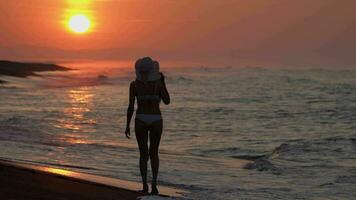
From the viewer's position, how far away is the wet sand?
7.49 meters

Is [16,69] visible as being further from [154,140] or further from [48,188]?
[154,140]

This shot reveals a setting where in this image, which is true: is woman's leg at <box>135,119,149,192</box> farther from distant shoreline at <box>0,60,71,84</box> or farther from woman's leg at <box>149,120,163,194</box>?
distant shoreline at <box>0,60,71,84</box>

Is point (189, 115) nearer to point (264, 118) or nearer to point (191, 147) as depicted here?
point (264, 118)

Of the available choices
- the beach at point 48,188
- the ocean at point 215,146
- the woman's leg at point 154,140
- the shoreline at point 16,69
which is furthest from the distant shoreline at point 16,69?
the woman's leg at point 154,140

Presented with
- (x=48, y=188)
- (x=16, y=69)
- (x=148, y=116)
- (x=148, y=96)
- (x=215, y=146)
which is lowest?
(x=215, y=146)

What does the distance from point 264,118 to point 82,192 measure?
66.6 feet

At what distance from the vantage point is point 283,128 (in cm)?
2372

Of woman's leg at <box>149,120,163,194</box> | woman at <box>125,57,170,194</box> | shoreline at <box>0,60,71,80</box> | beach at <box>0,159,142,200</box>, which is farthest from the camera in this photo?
shoreline at <box>0,60,71,80</box>

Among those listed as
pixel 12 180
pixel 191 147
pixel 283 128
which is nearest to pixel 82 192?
pixel 12 180

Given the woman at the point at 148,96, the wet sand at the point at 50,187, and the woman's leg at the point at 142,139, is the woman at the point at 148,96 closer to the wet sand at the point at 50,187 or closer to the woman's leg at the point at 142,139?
the woman's leg at the point at 142,139

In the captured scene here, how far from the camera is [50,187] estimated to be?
26.3 ft

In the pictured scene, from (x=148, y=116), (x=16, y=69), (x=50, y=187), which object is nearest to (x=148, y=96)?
(x=148, y=116)

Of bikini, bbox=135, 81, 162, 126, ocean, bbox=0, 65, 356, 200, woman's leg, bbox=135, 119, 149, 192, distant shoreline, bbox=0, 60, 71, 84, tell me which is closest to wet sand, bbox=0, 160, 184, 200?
woman's leg, bbox=135, 119, 149, 192

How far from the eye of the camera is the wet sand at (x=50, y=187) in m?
7.49
